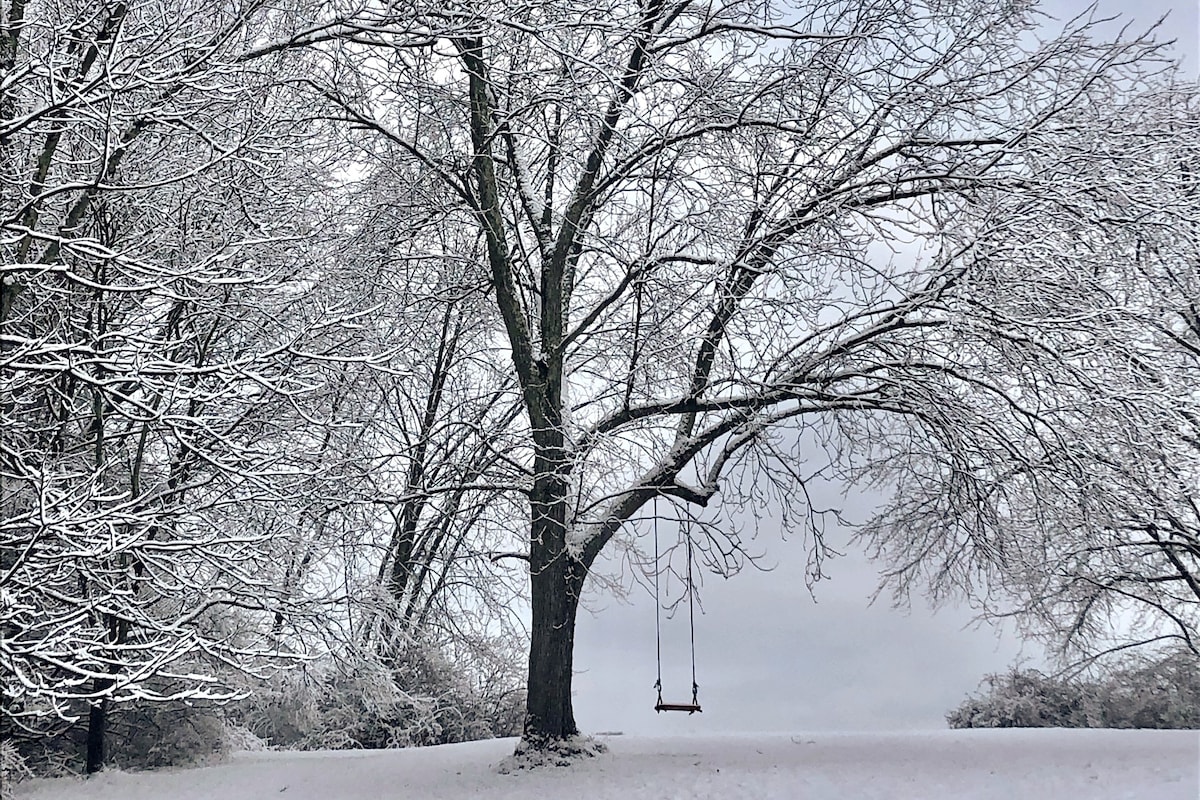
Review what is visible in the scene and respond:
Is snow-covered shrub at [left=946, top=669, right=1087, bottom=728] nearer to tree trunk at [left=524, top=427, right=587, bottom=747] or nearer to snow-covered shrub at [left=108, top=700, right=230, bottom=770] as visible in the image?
tree trunk at [left=524, top=427, right=587, bottom=747]

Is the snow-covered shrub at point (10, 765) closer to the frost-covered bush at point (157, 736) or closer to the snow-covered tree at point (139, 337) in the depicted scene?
the snow-covered tree at point (139, 337)

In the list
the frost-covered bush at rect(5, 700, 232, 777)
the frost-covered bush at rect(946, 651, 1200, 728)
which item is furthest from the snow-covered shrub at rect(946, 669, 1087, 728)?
the frost-covered bush at rect(5, 700, 232, 777)

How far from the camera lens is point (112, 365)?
→ 573 centimetres

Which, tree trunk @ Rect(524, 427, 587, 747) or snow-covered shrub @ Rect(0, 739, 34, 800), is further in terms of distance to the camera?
tree trunk @ Rect(524, 427, 587, 747)

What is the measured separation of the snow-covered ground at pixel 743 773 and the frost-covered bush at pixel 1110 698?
3678 millimetres

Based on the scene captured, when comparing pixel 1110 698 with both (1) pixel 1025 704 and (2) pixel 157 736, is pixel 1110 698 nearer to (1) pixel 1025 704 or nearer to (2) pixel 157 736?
(1) pixel 1025 704

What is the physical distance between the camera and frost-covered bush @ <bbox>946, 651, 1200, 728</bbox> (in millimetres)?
14352

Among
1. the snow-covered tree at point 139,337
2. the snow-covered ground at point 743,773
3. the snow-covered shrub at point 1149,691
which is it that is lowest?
the snow-covered ground at point 743,773

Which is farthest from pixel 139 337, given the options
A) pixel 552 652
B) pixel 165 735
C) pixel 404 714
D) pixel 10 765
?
pixel 404 714

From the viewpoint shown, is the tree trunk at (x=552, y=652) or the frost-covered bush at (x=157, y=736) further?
the frost-covered bush at (x=157, y=736)

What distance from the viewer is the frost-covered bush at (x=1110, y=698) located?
1435 cm

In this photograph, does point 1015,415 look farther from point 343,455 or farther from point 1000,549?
point 343,455

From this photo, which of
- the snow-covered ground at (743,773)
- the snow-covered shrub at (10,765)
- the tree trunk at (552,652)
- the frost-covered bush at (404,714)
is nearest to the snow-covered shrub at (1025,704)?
the snow-covered ground at (743,773)

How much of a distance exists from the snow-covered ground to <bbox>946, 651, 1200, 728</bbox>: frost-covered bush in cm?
368
